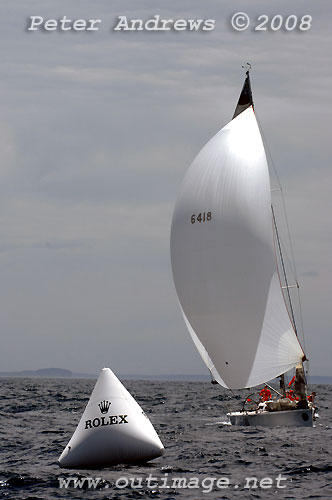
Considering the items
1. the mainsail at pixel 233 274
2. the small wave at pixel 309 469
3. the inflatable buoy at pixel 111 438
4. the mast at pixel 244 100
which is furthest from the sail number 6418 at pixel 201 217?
the inflatable buoy at pixel 111 438

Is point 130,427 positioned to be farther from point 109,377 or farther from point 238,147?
point 238,147

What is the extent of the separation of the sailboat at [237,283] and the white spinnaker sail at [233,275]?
0.12 feet

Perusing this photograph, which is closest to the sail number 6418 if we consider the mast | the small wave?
the mast

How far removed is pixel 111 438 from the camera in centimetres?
2052

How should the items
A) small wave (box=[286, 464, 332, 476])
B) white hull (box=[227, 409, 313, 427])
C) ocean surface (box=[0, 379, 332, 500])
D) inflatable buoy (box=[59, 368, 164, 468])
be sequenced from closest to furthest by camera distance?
ocean surface (box=[0, 379, 332, 500])
inflatable buoy (box=[59, 368, 164, 468])
small wave (box=[286, 464, 332, 476])
white hull (box=[227, 409, 313, 427])

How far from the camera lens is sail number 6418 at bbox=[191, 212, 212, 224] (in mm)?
32844

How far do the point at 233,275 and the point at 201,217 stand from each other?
2.60 m

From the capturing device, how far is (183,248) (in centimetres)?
3356

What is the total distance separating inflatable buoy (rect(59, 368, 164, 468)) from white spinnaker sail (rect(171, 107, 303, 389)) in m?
11.3

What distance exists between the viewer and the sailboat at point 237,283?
32031 millimetres

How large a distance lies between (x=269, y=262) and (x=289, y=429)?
19.8ft

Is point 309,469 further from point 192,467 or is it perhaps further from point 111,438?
point 111,438

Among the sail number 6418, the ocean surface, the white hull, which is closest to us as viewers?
the ocean surface

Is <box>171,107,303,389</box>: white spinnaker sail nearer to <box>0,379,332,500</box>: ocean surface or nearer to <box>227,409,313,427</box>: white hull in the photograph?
<box>227,409,313,427</box>: white hull
